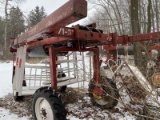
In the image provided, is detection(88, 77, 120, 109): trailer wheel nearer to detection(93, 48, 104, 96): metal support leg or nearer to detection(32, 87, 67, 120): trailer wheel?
detection(93, 48, 104, 96): metal support leg

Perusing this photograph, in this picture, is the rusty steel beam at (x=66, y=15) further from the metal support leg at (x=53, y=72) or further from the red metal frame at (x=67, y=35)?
the metal support leg at (x=53, y=72)

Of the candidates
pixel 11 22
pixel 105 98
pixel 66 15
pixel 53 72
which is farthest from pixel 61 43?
pixel 11 22

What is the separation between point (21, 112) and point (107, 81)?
1.95 meters

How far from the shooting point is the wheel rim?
3.16 meters

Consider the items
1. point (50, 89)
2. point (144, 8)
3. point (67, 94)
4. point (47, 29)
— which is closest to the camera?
point (47, 29)

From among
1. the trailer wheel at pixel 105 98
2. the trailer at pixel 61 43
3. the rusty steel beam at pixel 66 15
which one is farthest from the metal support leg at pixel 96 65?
the rusty steel beam at pixel 66 15

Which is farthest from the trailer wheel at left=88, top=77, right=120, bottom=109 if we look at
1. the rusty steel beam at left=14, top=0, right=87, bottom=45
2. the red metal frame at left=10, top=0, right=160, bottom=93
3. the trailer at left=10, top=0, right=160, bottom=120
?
the rusty steel beam at left=14, top=0, right=87, bottom=45

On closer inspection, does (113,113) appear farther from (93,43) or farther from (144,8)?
(144,8)

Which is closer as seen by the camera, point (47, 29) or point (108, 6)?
point (47, 29)

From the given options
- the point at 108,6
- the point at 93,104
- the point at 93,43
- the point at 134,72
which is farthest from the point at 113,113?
the point at 108,6

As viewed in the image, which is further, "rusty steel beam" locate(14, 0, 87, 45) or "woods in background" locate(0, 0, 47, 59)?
"woods in background" locate(0, 0, 47, 59)

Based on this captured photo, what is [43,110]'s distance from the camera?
128 inches

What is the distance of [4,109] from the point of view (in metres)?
4.60

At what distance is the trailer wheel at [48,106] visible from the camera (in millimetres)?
2947
